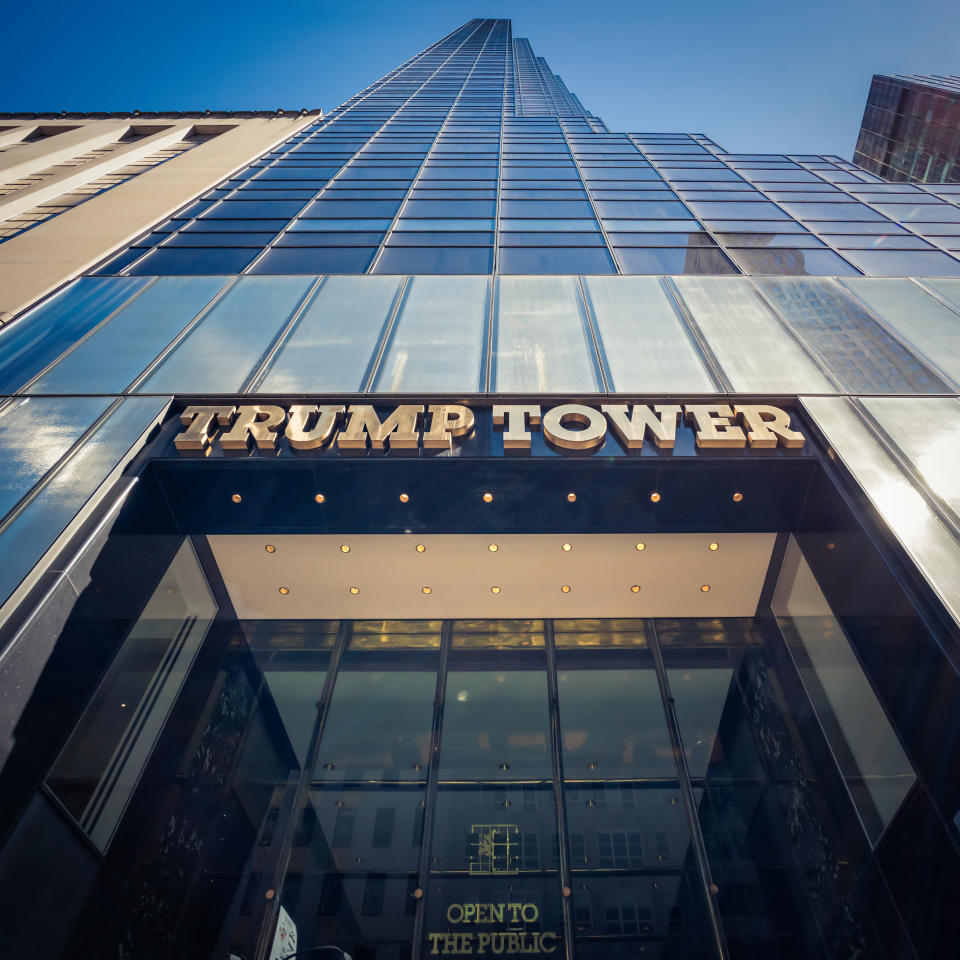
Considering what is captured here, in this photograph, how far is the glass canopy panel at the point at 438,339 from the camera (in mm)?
10281

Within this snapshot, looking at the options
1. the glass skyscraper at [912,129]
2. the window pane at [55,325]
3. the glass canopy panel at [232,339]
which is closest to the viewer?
the glass canopy panel at [232,339]

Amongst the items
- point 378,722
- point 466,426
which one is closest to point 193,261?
point 466,426

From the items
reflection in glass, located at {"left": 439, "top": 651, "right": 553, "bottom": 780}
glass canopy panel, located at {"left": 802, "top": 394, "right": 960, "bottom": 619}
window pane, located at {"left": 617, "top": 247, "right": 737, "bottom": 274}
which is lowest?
reflection in glass, located at {"left": 439, "top": 651, "right": 553, "bottom": 780}

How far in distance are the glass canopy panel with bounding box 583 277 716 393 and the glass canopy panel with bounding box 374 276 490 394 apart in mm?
2625

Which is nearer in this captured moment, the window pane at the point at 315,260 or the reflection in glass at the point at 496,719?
the reflection in glass at the point at 496,719

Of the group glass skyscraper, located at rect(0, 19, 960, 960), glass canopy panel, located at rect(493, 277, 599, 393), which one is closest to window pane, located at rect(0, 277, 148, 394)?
glass skyscraper, located at rect(0, 19, 960, 960)

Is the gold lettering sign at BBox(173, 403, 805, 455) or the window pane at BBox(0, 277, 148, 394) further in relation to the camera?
the window pane at BBox(0, 277, 148, 394)

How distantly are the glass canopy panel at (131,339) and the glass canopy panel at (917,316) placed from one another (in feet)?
51.2

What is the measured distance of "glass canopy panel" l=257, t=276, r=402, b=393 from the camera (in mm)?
10375

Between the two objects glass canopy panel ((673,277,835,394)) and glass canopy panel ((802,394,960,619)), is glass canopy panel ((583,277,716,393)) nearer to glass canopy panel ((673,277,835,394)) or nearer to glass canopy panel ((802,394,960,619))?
glass canopy panel ((673,277,835,394))

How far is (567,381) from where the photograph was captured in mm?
10281

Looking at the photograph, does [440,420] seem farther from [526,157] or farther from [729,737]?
[526,157]

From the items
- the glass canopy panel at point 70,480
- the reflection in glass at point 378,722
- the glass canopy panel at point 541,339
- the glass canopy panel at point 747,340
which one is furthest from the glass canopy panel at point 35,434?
the glass canopy panel at point 747,340

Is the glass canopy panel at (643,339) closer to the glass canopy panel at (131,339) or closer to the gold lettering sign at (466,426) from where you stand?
the gold lettering sign at (466,426)
